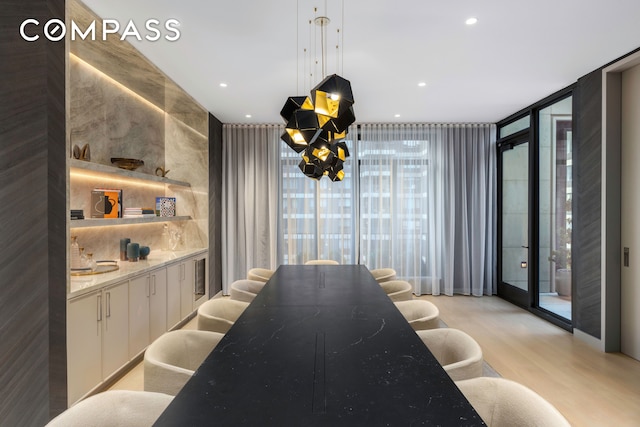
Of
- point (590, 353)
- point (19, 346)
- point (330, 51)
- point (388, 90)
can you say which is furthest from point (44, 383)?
point (590, 353)

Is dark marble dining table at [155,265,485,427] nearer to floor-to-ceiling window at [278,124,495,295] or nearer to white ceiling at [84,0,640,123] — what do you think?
white ceiling at [84,0,640,123]

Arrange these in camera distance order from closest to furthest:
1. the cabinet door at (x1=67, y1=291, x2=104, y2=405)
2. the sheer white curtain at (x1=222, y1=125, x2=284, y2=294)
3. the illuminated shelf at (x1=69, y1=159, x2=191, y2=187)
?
the cabinet door at (x1=67, y1=291, x2=104, y2=405) → the illuminated shelf at (x1=69, y1=159, x2=191, y2=187) → the sheer white curtain at (x1=222, y1=125, x2=284, y2=294)

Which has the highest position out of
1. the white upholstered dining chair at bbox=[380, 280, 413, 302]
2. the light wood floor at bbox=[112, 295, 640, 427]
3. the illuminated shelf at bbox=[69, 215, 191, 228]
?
the illuminated shelf at bbox=[69, 215, 191, 228]

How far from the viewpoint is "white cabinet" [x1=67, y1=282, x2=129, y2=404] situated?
2.33 metres

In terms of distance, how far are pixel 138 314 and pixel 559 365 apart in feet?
12.8

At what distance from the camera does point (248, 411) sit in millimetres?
1056

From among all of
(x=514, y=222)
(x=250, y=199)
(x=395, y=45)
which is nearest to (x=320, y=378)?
(x=395, y=45)

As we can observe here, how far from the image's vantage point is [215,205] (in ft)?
17.5

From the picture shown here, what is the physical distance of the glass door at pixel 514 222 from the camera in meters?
5.00

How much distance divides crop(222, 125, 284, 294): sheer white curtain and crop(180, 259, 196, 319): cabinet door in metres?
1.10

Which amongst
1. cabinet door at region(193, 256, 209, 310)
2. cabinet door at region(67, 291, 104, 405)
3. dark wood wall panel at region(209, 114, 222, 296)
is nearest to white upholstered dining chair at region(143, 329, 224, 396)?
cabinet door at region(67, 291, 104, 405)

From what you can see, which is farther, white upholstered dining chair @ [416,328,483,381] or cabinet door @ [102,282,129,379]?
cabinet door @ [102,282,129,379]

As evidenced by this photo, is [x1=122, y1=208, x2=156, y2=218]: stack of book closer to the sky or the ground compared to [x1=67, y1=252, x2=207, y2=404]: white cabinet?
closer to the sky

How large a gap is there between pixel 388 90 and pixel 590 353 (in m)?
3.52
